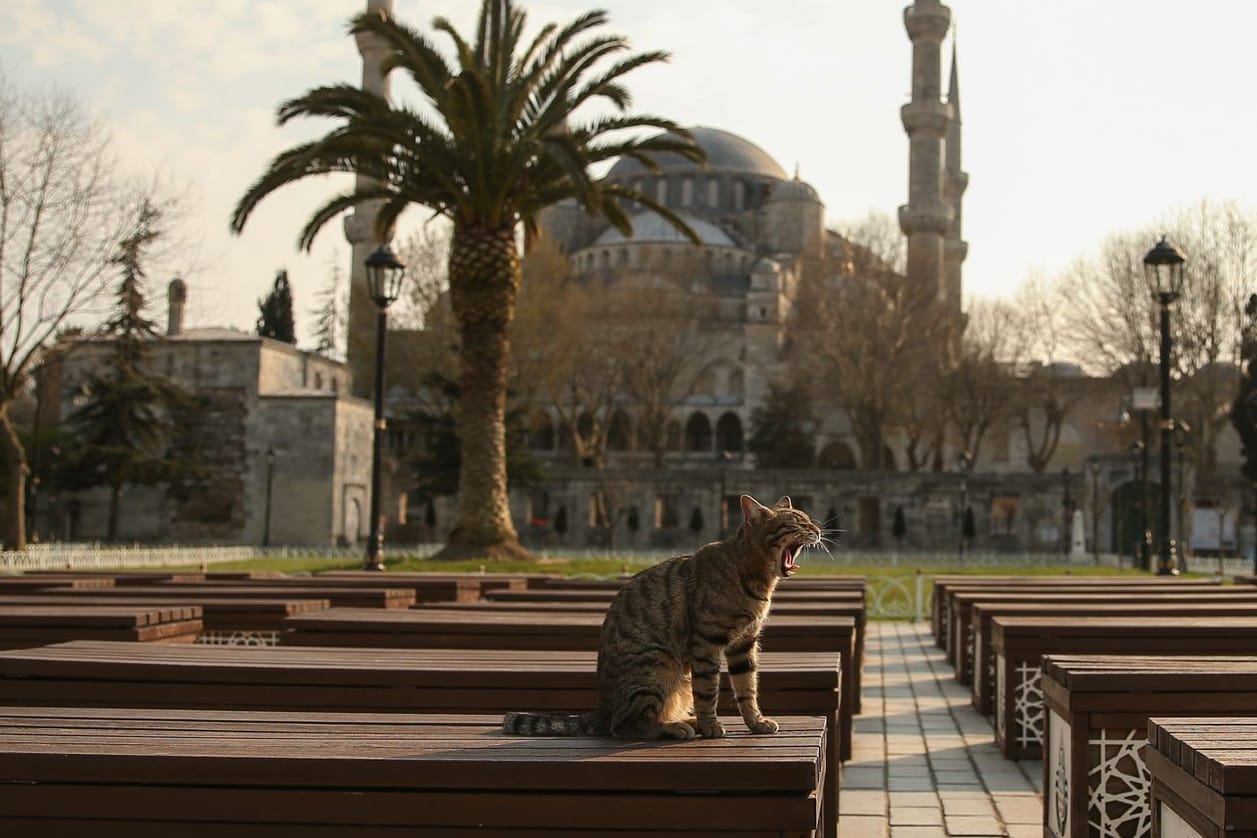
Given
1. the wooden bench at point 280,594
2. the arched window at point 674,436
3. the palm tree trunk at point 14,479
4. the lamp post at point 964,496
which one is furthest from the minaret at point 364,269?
the wooden bench at point 280,594

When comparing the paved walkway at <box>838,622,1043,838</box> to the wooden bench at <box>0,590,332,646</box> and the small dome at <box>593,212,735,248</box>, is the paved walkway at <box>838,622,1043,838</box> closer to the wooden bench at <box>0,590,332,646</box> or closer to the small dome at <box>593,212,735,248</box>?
the wooden bench at <box>0,590,332,646</box>

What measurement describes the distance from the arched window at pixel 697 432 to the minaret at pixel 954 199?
595 inches

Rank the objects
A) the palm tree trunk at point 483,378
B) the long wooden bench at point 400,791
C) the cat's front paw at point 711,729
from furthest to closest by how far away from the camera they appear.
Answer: the palm tree trunk at point 483,378, the cat's front paw at point 711,729, the long wooden bench at point 400,791

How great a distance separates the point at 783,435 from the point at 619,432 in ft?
34.0

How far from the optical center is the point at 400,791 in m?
3.67

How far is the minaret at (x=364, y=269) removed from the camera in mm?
50875

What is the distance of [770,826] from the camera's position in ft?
11.8

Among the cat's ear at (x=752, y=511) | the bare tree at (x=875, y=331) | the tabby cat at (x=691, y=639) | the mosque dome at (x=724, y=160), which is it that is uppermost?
the mosque dome at (x=724, y=160)

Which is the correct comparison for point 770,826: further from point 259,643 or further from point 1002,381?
point 1002,381

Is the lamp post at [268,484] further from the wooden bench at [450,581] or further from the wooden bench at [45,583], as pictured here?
the wooden bench at [45,583]

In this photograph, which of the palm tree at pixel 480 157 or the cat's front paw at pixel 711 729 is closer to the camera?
the cat's front paw at pixel 711 729

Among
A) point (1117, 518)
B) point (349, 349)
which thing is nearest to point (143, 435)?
point (349, 349)

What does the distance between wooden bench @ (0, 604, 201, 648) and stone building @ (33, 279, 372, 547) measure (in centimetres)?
3505

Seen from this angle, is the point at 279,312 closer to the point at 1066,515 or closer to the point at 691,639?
the point at 1066,515
